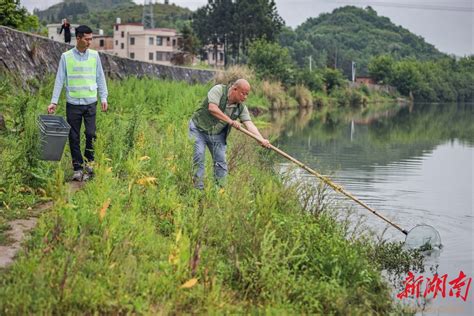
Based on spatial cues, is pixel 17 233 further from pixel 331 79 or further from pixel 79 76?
pixel 331 79

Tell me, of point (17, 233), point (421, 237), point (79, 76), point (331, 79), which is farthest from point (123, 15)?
point (17, 233)

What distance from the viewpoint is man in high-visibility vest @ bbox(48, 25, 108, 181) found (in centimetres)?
814

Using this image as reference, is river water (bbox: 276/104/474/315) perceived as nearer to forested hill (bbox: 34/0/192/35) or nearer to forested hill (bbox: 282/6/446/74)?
forested hill (bbox: 34/0/192/35)

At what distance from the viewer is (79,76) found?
26.9 feet

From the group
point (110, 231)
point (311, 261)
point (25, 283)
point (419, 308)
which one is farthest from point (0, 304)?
point (419, 308)

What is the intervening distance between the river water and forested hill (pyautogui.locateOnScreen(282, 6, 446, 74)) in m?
102

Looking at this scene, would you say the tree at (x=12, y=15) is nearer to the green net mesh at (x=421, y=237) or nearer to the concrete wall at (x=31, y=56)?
the concrete wall at (x=31, y=56)

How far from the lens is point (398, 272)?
25.3 ft

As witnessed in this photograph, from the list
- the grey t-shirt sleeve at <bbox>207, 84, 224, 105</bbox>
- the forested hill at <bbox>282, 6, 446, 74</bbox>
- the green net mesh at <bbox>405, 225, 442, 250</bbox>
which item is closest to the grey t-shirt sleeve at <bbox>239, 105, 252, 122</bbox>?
the grey t-shirt sleeve at <bbox>207, 84, 224, 105</bbox>

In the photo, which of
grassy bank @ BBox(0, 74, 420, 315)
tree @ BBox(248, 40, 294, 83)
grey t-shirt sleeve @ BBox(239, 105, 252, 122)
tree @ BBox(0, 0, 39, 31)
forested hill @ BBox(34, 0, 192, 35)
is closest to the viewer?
grassy bank @ BBox(0, 74, 420, 315)

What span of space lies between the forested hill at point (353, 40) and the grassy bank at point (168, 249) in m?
121

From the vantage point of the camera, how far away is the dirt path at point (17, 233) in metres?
5.26

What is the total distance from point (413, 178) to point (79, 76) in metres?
9.46

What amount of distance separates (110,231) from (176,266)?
66 centimetres
